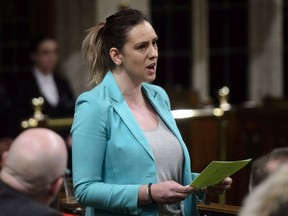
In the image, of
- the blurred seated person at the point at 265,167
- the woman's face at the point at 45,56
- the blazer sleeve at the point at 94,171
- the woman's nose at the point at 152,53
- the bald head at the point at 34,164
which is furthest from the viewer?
the woman's face at the point at 45,56

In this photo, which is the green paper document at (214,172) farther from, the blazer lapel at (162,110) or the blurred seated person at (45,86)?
the blurred seated person at (45,86)

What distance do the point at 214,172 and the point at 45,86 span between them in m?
4.04

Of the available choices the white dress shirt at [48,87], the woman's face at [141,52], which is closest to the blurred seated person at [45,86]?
the white dress shirt at [48,87]

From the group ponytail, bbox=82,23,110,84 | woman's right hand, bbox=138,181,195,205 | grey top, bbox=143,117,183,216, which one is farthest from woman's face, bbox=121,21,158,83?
woman's right hand, bbox=138,181,195,205

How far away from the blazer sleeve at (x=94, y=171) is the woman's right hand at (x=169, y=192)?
0.26 ft

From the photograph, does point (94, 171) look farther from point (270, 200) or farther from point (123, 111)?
point (270, 200)

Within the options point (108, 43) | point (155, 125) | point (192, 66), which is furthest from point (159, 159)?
point (192, 66)

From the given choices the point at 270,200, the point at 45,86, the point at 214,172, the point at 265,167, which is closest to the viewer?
the point at 270,200

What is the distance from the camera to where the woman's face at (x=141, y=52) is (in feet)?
11.5

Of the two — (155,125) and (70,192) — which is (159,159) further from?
(70,192)

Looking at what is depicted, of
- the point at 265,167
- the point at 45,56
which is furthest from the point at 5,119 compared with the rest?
the point at 265,167

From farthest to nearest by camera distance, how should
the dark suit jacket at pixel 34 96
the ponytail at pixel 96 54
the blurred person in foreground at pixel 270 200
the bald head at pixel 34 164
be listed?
1. the dark suit jacket at pixel 34 96
2. the ponytail at pixel 96 54
3. the bald head at pixel 34 164
4. the blurred person in foreground at pixel 270 200

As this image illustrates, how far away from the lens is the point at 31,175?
2.72m

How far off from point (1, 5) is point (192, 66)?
6.62 ft
